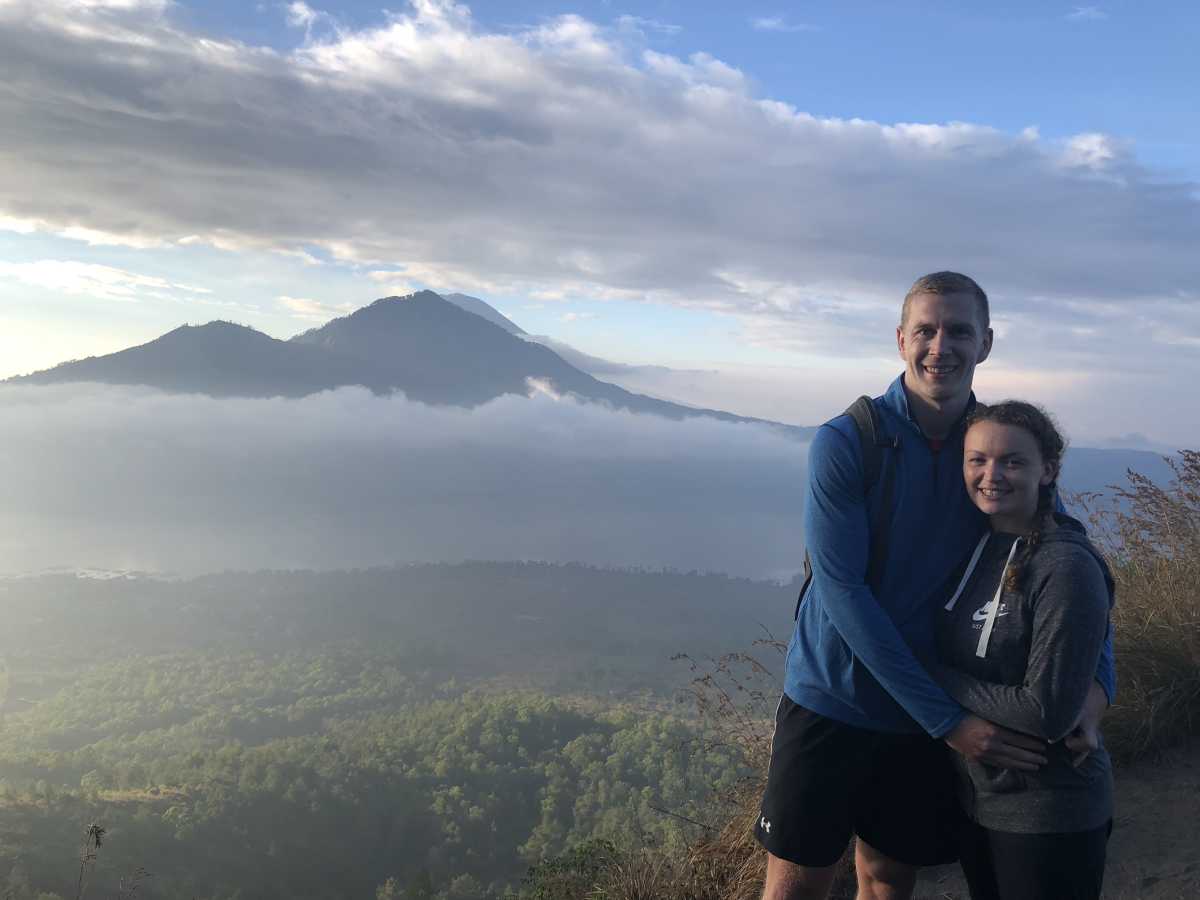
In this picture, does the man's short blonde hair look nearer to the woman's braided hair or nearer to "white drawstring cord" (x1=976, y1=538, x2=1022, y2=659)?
the woman's braided hair

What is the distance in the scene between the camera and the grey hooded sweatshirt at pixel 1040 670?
174cm

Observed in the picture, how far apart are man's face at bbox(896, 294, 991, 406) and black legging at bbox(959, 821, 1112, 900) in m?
1.04

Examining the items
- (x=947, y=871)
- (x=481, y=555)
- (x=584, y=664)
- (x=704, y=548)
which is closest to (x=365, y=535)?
(x=481, y=555)

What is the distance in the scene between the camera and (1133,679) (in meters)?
3.57

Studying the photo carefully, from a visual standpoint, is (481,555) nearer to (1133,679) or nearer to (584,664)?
(584,664)

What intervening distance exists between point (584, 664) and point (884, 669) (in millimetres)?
73548

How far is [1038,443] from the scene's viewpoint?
191 cm

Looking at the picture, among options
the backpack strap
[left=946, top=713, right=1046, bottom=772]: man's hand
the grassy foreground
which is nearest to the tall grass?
the grassy foreground

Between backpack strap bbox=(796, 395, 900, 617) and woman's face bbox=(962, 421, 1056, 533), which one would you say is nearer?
woman's face bbox=(962, 421, 1056, 533)

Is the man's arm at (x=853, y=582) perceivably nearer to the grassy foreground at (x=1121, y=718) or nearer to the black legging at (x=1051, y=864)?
the black legging at (x=1051, y=864)

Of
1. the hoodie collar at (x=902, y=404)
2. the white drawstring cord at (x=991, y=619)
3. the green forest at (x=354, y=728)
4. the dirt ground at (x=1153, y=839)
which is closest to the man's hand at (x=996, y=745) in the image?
the white drawstring cord at (x=991, y=619)

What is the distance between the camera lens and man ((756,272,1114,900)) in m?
1.97

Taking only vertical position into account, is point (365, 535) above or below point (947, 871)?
below

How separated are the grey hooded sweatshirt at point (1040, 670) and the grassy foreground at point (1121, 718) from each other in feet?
5.17
